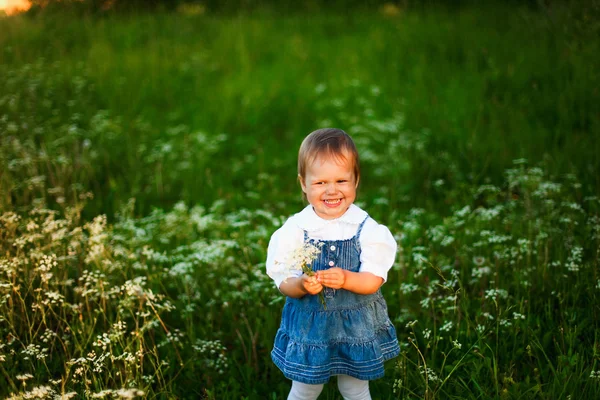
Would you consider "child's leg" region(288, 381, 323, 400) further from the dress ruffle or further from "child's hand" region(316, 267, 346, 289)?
"child's hand" region(316, 267, 346, 289)

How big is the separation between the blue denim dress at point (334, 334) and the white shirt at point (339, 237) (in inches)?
1.3

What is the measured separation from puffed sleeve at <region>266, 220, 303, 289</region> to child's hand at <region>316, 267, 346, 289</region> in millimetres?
217

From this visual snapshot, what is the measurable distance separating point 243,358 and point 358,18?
9131mm

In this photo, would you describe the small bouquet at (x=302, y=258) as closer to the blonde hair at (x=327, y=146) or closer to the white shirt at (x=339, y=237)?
the white shirt at (x=339, y=237)

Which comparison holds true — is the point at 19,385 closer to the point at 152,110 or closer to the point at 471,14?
the point at 152,110

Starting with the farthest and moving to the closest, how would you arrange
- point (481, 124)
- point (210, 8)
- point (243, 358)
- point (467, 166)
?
point (210, 8)
point (481, 124)
point (467, 166)
point (243, 358)

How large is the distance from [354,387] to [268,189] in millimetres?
3689

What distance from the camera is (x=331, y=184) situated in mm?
2670

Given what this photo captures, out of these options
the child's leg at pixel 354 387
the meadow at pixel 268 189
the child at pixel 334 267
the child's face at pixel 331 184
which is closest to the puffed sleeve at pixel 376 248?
the child at pixel 334 267

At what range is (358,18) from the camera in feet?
37.6

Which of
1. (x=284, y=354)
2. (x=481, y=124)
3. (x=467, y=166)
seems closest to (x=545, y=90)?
(x=481, y=124)

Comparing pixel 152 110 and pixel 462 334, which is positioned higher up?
pixel 152 110

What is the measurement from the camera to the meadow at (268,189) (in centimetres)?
334

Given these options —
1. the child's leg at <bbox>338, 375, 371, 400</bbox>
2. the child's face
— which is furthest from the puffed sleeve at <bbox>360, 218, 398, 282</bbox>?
the child's leg at <bbox>338, 375, 371, 400</bbox>
